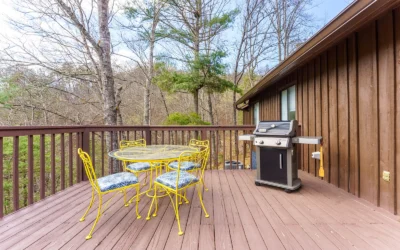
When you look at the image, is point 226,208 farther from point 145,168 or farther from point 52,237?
point 52,237

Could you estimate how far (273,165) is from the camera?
2.95 meters

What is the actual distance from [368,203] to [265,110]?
183 inches

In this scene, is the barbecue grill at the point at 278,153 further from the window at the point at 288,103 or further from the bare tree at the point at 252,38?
the bare tree at the point at 252,38

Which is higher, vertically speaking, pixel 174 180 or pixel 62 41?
pixel 62 41

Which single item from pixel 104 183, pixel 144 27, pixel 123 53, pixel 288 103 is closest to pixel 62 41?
pixel 123 53

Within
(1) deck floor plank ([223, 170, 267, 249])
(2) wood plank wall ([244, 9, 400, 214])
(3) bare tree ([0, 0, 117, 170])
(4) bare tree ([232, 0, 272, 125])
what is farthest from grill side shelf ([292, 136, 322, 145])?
(4) bare tree ([232, 0, 272, 125])

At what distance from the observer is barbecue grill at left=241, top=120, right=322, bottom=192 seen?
2.79 metres

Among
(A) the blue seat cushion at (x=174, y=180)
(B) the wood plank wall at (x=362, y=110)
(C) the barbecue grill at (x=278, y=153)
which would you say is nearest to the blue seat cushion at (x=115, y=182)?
(A) the blue seat cushion at (x=174, y=180)

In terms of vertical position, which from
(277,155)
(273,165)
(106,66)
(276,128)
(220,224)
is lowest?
(220,224)

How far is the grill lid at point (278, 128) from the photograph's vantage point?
2.82 metres

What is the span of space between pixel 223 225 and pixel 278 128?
5.67ft

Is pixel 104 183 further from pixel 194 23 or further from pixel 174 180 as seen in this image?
pixel 194 23

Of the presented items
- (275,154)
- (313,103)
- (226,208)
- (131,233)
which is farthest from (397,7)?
(131,233)

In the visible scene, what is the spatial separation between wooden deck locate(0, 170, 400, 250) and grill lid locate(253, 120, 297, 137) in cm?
90
